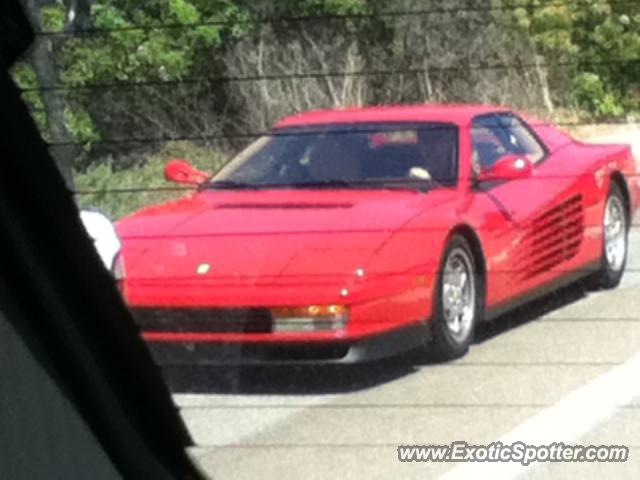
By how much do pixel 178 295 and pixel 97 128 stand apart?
352 millimetres

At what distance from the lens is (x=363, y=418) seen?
2697 mm

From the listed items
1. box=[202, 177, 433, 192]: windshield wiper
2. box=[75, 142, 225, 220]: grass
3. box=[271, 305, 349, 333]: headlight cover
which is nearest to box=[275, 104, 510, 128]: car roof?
box=[202, 177, 433, 192]: windshield wiper

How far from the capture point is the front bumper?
266 cm

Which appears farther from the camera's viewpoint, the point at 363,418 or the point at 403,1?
the point at 363,418

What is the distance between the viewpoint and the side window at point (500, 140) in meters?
2.54

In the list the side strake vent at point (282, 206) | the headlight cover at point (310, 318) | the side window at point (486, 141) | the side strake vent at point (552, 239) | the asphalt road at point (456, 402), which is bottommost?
the asphalt road at point (456, 402)

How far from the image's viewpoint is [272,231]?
2619mm

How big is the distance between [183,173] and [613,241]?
2.68 ft

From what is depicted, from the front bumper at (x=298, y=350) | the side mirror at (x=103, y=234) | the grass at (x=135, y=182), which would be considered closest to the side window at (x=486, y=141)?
the front bumper at (x=298, y=350)

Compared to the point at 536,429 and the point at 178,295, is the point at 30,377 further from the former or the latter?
the point at 536,429

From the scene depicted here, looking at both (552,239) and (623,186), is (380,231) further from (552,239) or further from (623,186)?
(623,186)

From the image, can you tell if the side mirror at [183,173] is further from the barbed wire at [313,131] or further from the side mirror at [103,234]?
the side mirror at [103,234]

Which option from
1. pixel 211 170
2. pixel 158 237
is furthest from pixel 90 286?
pixel 211 170

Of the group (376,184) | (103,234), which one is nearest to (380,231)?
(376,184)
